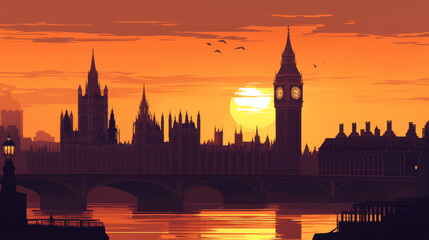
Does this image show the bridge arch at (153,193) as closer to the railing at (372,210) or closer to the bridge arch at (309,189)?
the bridge arch at (309,189)

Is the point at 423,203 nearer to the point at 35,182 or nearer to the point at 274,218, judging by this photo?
the point at 274,218

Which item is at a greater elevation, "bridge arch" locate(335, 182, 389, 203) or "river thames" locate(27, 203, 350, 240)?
"bridge arch" locate(335, 182, 389, 203)

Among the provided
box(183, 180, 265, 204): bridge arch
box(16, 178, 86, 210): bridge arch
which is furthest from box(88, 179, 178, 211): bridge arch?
box(183, 180, 265, 204): bridge arch

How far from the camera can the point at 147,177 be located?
145m

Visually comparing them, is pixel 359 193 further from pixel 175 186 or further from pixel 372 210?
pixel 372 210

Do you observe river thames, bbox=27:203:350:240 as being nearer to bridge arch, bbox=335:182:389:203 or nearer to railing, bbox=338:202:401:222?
railing, bbox=338:202:401:222

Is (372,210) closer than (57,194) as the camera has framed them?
Yes

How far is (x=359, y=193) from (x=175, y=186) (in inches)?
1772

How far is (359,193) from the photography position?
188 metres


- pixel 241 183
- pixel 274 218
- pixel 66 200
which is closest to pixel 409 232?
pixel 274 218

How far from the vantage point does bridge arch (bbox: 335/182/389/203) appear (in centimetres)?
18198

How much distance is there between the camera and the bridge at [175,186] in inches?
5709

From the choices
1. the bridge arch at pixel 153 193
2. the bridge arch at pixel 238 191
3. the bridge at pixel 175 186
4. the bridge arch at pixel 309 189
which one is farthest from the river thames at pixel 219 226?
the bridge arch at pixel 309 189

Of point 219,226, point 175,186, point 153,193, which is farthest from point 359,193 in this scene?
point 219,226
